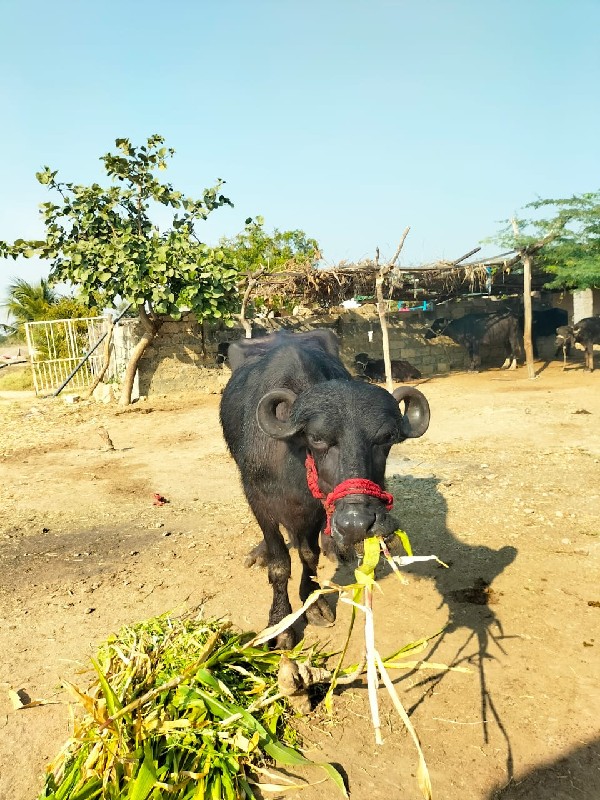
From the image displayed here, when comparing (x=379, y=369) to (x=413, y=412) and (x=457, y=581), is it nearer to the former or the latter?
(x=457, y=581)

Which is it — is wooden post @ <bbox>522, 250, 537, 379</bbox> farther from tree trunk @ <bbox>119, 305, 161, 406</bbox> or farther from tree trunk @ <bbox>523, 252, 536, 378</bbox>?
tree trunk @ <bbox>119, 305, 161, 406</bbox>

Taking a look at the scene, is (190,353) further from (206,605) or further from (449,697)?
(449,697)

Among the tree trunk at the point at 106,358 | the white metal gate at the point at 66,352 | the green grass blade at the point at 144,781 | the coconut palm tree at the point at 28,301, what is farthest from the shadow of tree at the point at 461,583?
the coconut palm tree at the point at 28,301

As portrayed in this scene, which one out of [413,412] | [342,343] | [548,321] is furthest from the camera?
[548,321]

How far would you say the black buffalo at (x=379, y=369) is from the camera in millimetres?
16984

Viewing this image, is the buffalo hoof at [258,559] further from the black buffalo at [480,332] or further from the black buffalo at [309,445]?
the black buffalo at [480,332]

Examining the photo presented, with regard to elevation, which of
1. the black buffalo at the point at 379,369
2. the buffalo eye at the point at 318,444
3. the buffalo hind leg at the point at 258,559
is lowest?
the buffalo hind leg at the point at 258,559

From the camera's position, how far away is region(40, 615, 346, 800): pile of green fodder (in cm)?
235

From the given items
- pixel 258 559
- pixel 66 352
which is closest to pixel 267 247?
pixel 66 352

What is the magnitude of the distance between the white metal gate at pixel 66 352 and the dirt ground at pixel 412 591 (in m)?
8.52

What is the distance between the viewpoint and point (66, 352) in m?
22.7

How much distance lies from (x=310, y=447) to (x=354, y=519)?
2.11ft

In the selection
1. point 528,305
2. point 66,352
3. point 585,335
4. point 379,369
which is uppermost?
point 528,305

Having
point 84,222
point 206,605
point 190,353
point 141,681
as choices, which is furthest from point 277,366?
point 190,353
